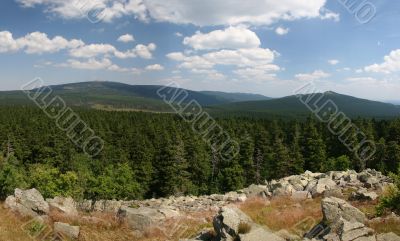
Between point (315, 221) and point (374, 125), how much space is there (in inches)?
2973

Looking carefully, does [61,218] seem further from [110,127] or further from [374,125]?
[110,127]

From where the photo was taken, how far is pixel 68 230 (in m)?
16.6

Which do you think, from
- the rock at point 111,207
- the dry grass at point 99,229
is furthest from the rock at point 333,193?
the rock at point 111,207

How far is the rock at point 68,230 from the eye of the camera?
16.4 meters

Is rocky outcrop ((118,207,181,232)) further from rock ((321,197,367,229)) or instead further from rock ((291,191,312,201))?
rock ((291,191,312,201))

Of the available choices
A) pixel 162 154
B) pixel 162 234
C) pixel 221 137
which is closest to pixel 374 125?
pixel 221 137

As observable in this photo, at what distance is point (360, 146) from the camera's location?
73.5 m

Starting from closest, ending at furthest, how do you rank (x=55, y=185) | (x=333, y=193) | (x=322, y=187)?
(x=333, y=193)
(x=322, y=187)
(x=55, y=185)

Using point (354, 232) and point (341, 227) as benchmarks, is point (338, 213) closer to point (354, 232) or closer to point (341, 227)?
point (341, 227)

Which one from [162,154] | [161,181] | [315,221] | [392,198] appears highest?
[392,198]

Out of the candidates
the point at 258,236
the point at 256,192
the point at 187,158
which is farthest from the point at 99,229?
the point at 187,158

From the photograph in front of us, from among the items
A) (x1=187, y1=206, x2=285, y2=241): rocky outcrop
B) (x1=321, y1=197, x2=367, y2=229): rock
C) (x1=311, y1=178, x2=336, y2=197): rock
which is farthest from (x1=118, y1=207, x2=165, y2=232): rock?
(x1=311, y1=178, x2=336, y2=197): rock

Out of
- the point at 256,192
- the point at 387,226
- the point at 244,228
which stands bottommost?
the point at 256,192

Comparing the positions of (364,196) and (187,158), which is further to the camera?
(187,158)
